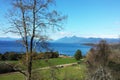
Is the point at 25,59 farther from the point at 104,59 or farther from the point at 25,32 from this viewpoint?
the point at 104,59

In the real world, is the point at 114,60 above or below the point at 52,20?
below

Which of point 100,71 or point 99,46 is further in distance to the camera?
point 99,46

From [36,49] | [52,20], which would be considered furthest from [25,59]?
[52,20]

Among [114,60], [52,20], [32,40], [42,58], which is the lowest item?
[114,60]

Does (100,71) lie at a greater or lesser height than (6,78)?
greater

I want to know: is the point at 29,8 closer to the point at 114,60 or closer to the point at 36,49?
the point at 36,49

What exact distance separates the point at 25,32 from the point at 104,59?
21.3 m

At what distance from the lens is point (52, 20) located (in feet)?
24.6

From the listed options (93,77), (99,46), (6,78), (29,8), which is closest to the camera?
(29,8)

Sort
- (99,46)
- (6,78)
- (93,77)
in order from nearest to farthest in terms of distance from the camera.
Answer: (93,77), (6,78), (99,46)

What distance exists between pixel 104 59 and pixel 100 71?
2015 centimetres

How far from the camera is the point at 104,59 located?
2769 cm

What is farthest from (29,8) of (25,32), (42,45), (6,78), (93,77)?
(6,78)

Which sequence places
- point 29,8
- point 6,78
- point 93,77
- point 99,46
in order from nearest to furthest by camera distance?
point 29,8 < point 93,77 < point 6,78 < point 99,46
